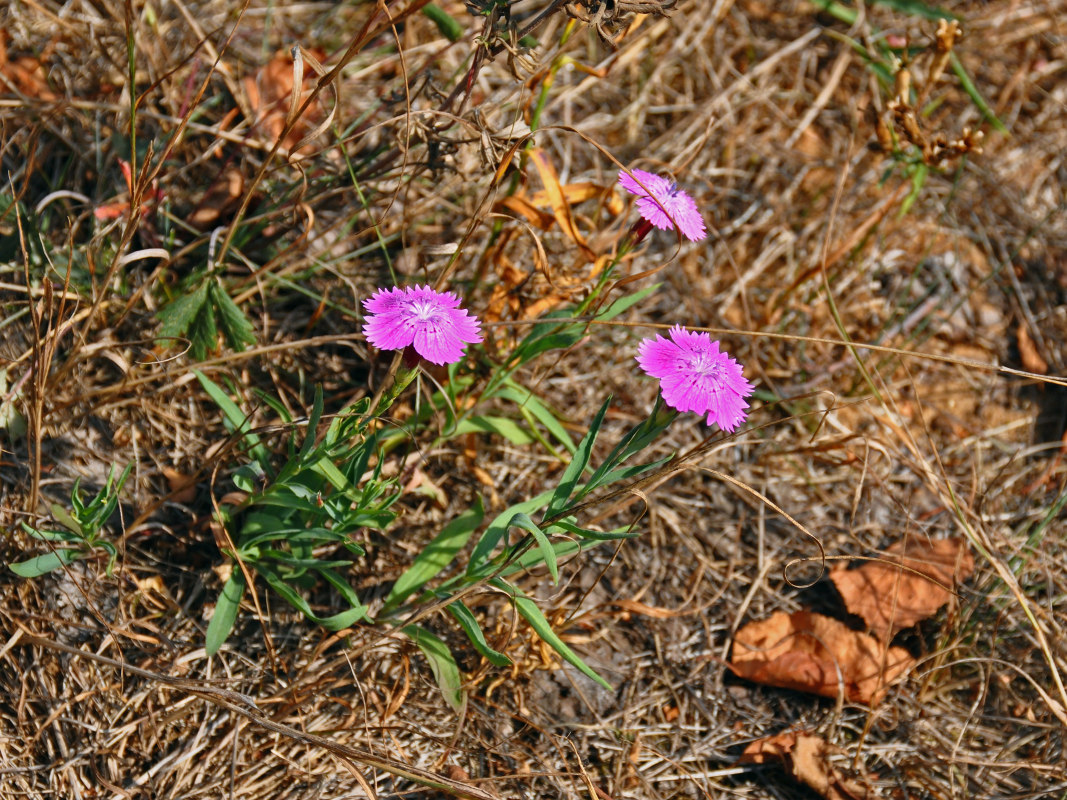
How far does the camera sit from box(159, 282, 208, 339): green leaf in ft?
6.11

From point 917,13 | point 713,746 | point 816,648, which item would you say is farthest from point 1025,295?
point 713,746

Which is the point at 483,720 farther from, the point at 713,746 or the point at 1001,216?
the point at 1001,216

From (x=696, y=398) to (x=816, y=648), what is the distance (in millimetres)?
935

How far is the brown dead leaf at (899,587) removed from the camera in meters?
2.02

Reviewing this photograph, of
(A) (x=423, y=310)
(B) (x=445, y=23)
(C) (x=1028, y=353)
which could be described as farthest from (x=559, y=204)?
(C) (x=1028, y=353)

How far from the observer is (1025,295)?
2760 millimetres

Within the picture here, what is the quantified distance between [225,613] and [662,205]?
112 cm

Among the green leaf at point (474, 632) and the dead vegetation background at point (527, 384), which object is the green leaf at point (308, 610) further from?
the green leaf at point (474, 632)

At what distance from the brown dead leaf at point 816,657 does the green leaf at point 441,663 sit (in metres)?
0.64

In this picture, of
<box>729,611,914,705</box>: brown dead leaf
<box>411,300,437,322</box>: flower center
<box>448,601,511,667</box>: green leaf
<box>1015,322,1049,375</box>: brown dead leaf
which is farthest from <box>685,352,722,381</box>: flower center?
<box>1015,322,1049,375</box>: brown dead leaf

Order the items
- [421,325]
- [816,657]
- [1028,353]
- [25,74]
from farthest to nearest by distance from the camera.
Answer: [1028,353]
[25,74]
[816,657]
[421,325]

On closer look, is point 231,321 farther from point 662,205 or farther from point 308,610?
point 662,205

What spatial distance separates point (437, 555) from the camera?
1843 mm

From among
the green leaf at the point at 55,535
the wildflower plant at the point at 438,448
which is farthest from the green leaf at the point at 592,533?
the green leaf at the point at 55,535
